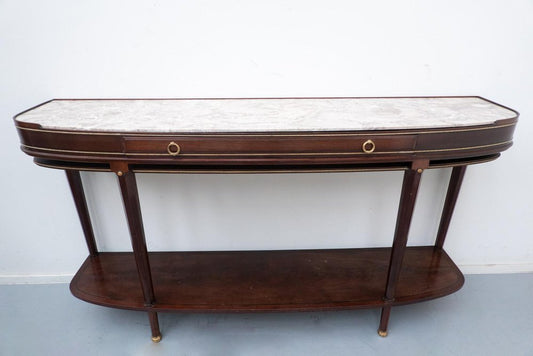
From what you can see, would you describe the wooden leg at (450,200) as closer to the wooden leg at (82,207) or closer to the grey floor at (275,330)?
the grey floor at (275,330)

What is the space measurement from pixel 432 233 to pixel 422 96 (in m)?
0.90

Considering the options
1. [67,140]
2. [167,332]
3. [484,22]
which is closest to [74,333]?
[167,332]

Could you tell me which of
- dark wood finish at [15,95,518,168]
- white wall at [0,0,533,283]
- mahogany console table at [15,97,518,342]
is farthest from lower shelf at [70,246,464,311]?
dark wood finish at [15,95,518,168]

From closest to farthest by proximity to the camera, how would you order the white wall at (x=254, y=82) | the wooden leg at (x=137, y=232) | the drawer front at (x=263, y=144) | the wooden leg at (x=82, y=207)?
the drawer front at (x=263, y=144) < the wooden leg at (x=137, y=232) < the white wall at (x=254, y=82) < the wooden leg at (x=82, y=207)

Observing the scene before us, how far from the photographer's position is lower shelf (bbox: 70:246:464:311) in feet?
5.81

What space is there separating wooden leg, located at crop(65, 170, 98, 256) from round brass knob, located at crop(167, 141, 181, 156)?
2.73 feet

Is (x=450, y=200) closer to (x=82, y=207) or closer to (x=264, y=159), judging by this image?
(x=264, y=159)

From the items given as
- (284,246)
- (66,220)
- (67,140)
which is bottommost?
(284,246)

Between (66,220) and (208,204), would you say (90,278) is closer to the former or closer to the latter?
(66,220)

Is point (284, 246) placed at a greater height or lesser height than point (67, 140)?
lesser

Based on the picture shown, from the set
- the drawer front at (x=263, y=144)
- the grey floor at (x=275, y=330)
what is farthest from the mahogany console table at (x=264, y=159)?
the grey floor at (x=275, y=330)

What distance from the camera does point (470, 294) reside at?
2137 millimetres

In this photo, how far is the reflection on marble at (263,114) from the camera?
4.53 feet

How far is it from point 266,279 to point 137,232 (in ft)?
2.48
